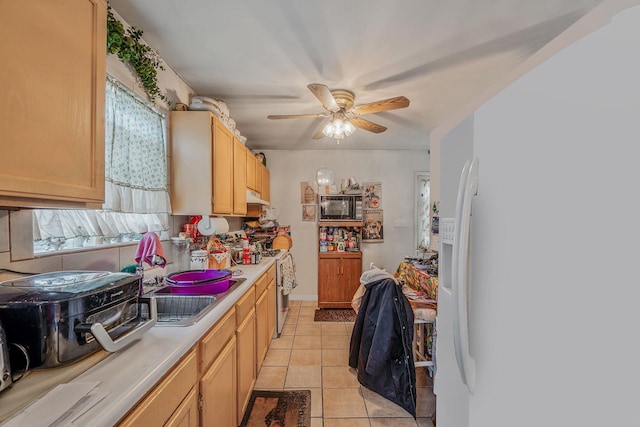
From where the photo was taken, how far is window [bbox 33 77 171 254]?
1.17 metres

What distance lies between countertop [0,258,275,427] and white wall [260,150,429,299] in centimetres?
306

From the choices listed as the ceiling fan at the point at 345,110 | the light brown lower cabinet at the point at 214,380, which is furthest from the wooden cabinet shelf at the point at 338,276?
the ceiling fan at the point at 345,110

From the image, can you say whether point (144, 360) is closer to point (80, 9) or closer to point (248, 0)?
point (80, 9)

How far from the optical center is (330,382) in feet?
7.02

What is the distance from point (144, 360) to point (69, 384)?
0.18 meters

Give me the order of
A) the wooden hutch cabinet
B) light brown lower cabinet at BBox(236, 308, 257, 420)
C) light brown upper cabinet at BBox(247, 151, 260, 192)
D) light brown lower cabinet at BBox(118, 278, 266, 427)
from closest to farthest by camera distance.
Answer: light brown lower cabinet at BBox(118, 278, 266, 427) < light brown lower cabinet at BBox(236, 308, 257, 420) < light brown upper cabinet at BBox(247, 151, 260, 192) < the wooden hutch cabinet

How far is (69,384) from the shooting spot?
713 millimetres

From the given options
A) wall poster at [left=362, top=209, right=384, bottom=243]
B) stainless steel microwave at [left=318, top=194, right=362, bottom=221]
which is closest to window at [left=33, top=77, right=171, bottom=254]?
stainless steel microwave at [left=318, top=194, right=362, bottom=221]

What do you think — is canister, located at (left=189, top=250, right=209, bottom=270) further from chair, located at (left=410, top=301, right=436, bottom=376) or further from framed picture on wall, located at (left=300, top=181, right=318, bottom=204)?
framed picture on wall, located at (left=300, top=181, right=318, bottom=204)

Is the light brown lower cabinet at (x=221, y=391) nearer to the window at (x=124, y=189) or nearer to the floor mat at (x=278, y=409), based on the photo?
the floor mat at (x=278, y=409)

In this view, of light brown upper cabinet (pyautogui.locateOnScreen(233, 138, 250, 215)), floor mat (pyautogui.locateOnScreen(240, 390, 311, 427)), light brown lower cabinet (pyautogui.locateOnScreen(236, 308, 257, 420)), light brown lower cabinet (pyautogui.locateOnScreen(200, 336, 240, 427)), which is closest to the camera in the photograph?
light brown lower cabinet (pyautogui.locateOnScreen(200, 336, 240, 427))

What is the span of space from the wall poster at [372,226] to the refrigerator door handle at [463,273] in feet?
11.8

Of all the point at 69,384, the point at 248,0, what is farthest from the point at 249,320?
the point at 248,0

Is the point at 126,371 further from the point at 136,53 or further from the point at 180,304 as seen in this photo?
the point at 136,53
